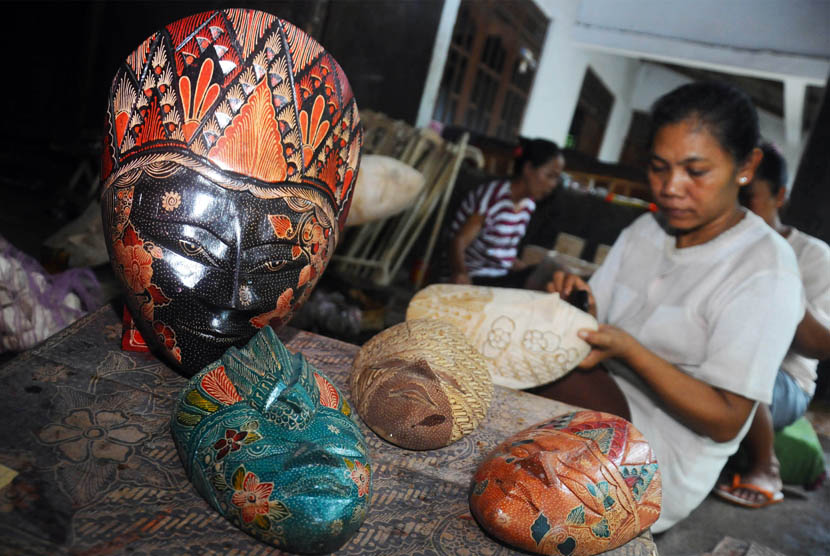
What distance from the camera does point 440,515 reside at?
96cm

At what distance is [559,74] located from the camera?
28.1 feet

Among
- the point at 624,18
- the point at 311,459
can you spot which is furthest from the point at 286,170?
the point at 624,18

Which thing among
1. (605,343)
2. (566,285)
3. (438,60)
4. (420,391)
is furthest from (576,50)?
(420,391)

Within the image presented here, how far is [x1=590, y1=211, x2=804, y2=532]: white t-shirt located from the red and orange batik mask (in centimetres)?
99

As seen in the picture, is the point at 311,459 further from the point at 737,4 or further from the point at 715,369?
the point at 737,4

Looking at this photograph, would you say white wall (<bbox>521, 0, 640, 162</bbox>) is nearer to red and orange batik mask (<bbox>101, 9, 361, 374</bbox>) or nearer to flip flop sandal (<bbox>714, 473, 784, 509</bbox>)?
flip flop sandal (<bbox>714, 473, 784, 509</bbox>)

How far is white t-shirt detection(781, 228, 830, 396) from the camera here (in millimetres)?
2008

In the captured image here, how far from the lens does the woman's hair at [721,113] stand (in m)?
1.43

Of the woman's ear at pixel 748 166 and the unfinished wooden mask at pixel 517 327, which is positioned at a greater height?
the woman's ear at pixel 748 166

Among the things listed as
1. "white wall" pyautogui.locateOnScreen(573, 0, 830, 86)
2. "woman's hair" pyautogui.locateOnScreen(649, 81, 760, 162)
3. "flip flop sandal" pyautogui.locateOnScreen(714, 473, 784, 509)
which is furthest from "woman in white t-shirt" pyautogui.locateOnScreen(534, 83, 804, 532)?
"white wall" pyautogui.locateOnScreen(573, 0, 830, 86)

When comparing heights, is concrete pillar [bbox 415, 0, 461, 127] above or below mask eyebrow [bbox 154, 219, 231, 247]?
above

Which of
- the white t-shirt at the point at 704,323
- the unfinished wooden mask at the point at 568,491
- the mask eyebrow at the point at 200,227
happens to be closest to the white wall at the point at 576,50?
the white t-shirt at the point at 704,323

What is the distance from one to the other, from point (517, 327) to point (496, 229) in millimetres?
1978

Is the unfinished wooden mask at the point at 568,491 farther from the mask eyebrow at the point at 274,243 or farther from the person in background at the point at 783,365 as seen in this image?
the person in background at the point at 783,365
